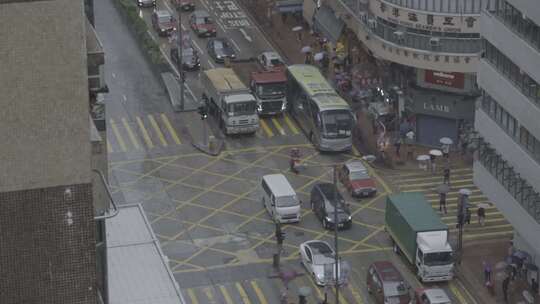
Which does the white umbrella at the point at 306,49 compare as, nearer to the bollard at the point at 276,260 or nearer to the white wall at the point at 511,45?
the bollard at the point at 276,260

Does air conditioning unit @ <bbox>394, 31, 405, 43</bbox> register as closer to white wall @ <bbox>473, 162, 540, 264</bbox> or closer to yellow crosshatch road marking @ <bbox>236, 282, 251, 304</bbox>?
white wall @ <bbox>473, 162, 540, 264</bbox>

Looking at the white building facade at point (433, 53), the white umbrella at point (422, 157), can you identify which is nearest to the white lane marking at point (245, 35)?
the white building facade at point (433, 53)

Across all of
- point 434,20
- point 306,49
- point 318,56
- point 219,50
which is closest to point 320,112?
point 434,20

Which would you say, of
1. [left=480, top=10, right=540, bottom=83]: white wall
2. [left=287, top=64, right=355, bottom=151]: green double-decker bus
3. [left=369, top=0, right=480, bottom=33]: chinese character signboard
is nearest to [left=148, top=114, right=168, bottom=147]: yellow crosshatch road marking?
[left=287, top=64, right=355, bottom=151]: green double-decker bus

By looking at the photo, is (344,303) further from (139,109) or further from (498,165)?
(139,109)

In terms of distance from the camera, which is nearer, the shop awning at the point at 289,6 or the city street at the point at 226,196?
the city street at the point at 226,196

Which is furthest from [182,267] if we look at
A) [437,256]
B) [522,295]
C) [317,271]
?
[522,295]
